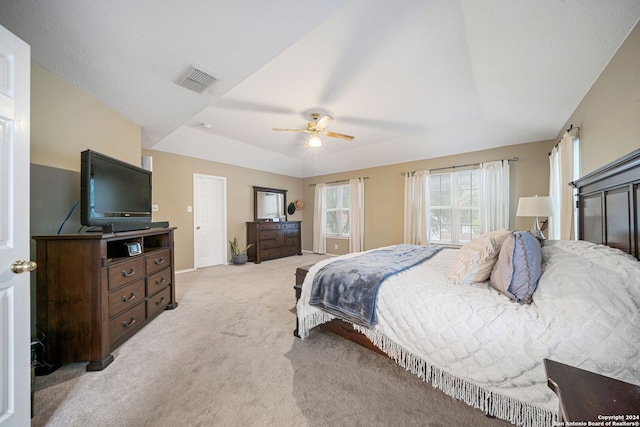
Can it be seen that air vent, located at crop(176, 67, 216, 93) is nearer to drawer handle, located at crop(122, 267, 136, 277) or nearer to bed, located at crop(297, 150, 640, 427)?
drawer handle, located at crop(122, 267, 136, 277)

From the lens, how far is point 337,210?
20.5 ft

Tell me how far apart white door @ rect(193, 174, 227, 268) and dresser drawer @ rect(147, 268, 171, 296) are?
2.16 meters

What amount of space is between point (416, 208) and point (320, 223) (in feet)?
8.49

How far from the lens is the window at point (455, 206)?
432cm

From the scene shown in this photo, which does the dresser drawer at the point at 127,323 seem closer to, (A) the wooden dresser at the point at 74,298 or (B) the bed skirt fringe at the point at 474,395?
(A) the wooden dresser at the point at 74,298

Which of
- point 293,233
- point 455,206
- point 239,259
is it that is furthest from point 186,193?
point 455,206

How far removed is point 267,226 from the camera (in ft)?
18.1

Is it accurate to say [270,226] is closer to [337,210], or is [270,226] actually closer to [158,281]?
[337,210]

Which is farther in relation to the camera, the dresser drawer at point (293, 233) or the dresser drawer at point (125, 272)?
the dresser drawer at point (293, 233)

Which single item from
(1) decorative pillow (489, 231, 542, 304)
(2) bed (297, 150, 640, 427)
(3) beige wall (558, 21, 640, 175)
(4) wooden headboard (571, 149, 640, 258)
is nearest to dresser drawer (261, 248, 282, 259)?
(2) bed (297, 150, 640, 427)

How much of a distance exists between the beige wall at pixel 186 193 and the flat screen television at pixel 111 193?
1833 millimetres

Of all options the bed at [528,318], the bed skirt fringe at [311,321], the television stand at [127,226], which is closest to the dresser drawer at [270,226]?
the television stand at [127,226]

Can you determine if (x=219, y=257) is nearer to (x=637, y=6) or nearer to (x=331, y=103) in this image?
(x=331, y=103)

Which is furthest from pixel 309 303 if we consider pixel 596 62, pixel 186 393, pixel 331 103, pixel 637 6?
pixel 596 62
